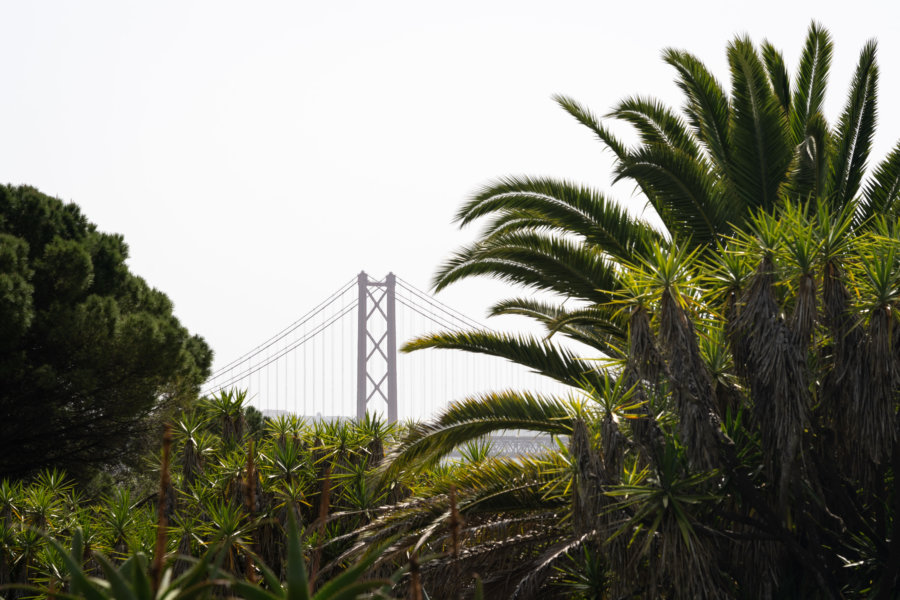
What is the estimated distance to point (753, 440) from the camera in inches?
262

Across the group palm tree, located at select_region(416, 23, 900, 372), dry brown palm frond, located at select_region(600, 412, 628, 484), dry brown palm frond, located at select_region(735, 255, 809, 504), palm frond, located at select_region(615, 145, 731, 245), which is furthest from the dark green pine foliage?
dry brown palm frond, located at select_region(735, 255, 809, 504)

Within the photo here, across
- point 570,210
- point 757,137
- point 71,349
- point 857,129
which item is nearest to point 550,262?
point 570,210

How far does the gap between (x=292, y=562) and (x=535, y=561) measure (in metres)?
5.92

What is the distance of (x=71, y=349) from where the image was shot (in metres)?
14.7

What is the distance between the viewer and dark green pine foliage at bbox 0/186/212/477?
14203 mm

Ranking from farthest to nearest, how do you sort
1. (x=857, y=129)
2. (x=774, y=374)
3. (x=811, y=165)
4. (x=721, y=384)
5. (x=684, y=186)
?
(x=857, y=129)
(x=684, y=186)
(x=811, y=165)
(x=721, y=384)
(x=774, y=374)

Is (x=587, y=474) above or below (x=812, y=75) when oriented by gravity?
below

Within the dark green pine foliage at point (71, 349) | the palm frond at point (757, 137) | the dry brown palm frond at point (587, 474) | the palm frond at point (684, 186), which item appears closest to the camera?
the dry brown palm frond at point (587, 474)

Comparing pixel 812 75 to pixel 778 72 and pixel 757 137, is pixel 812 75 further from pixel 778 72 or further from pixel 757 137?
pixel 757 137

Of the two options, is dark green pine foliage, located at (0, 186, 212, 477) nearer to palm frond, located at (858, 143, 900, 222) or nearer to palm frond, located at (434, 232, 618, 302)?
palm frond, located at (434, 232, 618, 302)

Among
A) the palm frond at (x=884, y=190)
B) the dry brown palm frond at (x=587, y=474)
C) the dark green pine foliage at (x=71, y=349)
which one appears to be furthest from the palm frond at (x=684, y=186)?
the dark green pine foliage at (x=71, y=349)

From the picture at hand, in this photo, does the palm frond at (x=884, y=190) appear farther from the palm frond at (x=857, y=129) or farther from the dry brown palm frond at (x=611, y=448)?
the dry brown palm frond at (x=611, y=448)

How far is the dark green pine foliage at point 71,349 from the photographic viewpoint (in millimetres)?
14203

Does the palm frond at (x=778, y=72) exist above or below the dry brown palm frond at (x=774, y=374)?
above
